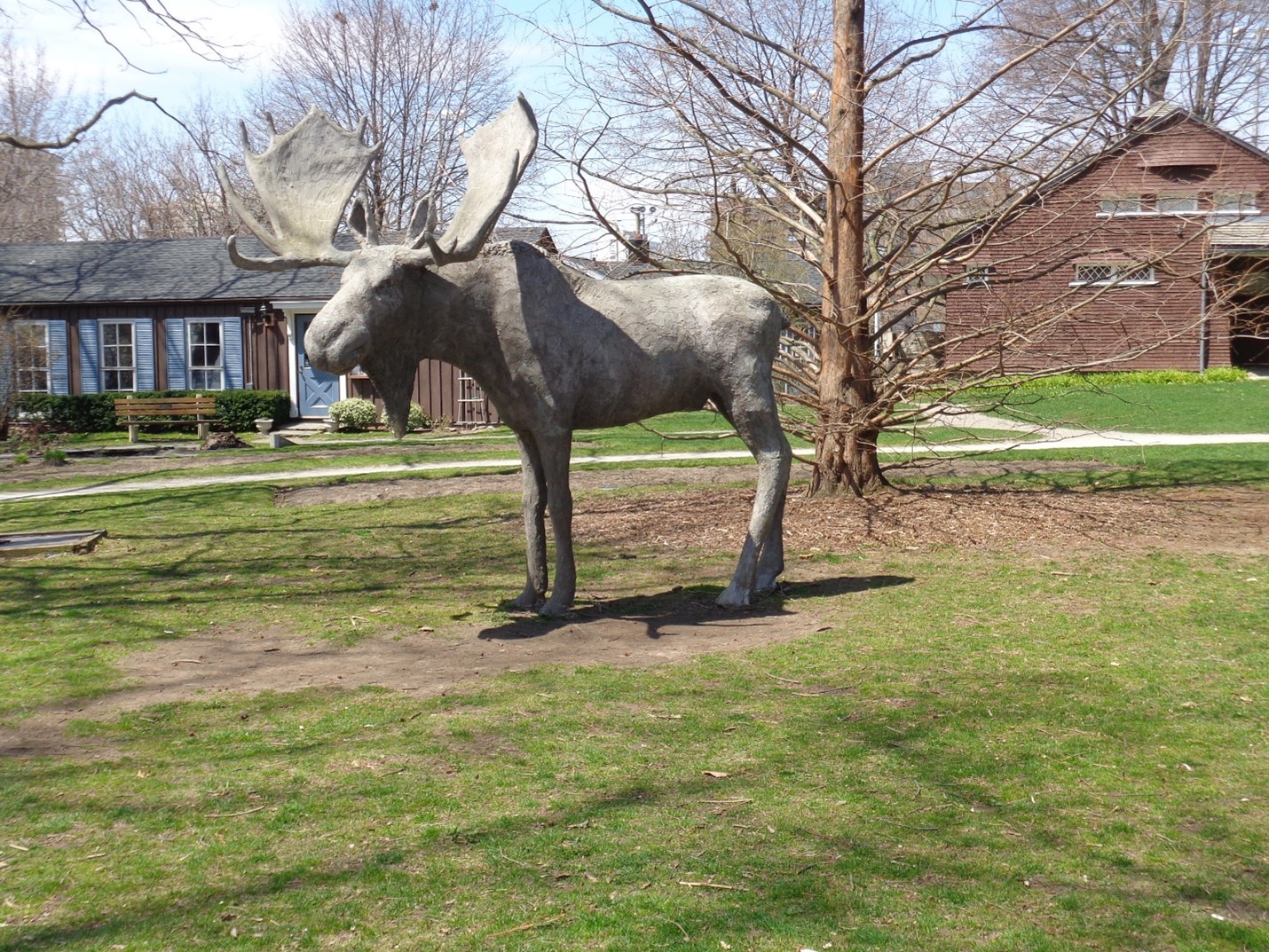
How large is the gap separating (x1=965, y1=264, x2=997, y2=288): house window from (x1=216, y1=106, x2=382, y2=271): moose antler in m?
6.02

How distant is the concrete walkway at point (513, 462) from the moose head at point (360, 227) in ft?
32.0

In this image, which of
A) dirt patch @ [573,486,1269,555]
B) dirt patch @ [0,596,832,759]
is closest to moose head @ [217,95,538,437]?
dirt patch @ [0,596,832,759]

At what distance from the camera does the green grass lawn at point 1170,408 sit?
18859mm

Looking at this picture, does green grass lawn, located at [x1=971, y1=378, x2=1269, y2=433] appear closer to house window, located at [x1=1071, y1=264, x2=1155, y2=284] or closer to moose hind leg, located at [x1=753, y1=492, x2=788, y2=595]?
house window, located at [x1=1071, y1=264, x2=1155, y2=284]

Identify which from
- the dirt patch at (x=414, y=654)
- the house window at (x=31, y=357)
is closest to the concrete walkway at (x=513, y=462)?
the dirt patch at (x=414, y=654)

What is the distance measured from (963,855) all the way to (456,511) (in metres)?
9.67

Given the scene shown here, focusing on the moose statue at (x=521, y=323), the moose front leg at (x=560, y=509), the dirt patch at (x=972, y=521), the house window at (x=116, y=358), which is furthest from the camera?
the house window at (x=116, y=358)

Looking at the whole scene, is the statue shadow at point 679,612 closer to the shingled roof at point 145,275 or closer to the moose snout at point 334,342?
the moose snout at point 334,342

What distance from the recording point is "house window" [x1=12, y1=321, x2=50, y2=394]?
24.9m

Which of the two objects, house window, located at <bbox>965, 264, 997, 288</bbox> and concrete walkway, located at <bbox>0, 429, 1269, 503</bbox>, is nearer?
house window, located at <bbox>965, 264, 997, 288</bbox>

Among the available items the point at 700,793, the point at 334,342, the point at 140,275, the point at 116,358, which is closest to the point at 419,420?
the point at 116,358

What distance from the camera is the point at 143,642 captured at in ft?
24.4

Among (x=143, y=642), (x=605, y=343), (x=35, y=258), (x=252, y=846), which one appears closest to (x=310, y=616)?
(x=143, y=642)

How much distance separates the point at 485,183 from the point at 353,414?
19.7 meters
